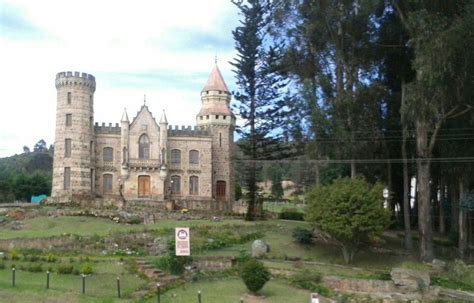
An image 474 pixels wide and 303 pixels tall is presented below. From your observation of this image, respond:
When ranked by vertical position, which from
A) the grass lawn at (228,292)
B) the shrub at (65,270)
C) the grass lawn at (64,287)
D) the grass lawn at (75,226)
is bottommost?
the grass lawn at (228,292)

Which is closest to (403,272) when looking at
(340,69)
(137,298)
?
(137,298)

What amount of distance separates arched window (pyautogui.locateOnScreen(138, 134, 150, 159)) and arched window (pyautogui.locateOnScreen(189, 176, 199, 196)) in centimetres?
389

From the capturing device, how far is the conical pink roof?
46.8 meters

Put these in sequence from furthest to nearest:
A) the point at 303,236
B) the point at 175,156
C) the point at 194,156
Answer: the point at 194,156
the point at 175,156
the point at 303,236

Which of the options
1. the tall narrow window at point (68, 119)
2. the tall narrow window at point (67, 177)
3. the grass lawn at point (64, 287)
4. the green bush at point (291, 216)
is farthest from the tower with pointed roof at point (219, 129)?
the grass lawn at point (64, 287)

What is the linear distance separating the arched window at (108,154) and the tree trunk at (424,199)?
25.0 meters

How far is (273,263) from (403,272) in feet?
17.4

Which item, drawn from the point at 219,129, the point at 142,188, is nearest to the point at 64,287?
the point at 142,188

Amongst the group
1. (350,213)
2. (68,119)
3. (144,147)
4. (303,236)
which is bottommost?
(303,236)

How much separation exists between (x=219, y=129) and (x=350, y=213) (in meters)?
22.5

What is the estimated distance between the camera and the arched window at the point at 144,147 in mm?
44375

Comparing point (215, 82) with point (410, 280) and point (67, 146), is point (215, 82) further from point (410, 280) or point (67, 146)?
point (410, 280)

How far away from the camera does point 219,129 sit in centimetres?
4606

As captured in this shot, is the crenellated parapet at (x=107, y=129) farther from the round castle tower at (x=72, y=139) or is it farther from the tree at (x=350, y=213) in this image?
the tree at (x=350, y=213)
